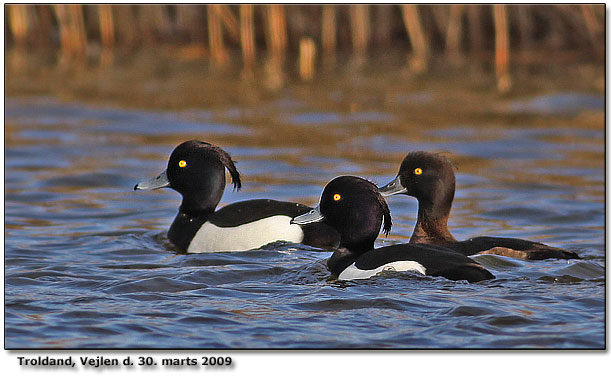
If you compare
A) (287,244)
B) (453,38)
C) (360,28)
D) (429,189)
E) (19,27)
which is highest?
(19,27)

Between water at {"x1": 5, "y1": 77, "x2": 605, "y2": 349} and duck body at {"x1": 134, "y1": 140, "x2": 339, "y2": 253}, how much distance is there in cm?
15

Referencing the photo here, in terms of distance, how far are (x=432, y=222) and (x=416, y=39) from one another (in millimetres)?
10572

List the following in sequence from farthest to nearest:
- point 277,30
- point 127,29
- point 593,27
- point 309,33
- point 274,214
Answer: point 127,29
point 309,33
point 277,30
point 593,27
point 274,214

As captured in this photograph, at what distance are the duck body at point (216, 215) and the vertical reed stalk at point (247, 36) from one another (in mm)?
8127

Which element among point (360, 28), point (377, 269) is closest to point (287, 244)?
point (377, 269)

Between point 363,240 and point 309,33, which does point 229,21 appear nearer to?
point 309,33

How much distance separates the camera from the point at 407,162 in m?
8.27

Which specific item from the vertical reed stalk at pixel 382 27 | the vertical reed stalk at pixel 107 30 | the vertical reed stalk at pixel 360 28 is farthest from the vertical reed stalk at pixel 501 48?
the vertical reed stalk at pixel 107 30

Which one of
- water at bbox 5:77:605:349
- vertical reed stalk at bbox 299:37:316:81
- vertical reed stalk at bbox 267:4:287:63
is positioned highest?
vertical reed stalk at bbox 267:4:287:63

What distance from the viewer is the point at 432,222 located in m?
8.19

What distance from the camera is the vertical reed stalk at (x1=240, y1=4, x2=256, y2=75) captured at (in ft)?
54.9

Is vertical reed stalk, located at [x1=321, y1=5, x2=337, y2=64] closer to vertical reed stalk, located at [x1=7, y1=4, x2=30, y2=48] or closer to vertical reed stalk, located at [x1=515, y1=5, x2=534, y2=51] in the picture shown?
vertical reed stalk, located at [x1=515, y1=5, x2=534, y2=51]

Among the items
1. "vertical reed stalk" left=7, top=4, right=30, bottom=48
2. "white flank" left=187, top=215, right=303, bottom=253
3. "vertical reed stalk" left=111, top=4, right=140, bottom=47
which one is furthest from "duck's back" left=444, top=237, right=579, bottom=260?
"vertical reed stalk" left=7, top=4, right=30, bottom=48

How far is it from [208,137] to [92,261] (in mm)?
5798
